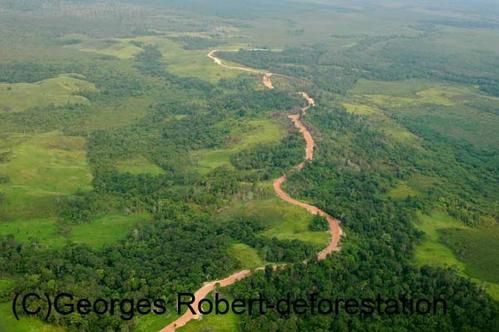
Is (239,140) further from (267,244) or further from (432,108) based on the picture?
(432,108)

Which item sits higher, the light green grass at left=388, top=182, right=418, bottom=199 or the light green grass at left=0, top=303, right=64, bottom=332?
the light green grass at left=388, top=182, right=418, bottom=199

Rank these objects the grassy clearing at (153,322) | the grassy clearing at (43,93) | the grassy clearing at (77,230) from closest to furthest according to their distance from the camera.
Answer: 1. the grassy clearing at (153,322)
2. the grassy clearing at (77,230)
3. the grassy clearing at (43,93)

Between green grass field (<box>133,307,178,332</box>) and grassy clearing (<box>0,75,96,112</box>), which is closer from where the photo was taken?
green grass field (<box>133,307,178,332</box>)

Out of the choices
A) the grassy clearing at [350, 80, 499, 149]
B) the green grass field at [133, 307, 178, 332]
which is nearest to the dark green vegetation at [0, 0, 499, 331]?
the green grass field at [133, 307, 178, 332]

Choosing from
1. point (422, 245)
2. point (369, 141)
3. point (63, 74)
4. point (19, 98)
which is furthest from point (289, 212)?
point (63, 74)

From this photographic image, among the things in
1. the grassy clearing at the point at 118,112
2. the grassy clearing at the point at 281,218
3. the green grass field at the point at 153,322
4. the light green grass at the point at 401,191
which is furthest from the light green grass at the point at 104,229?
the grassy clearing at the point at 118,112

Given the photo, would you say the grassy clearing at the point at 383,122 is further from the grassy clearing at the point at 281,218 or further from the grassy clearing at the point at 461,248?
the grassy clearing at the point at 281,218

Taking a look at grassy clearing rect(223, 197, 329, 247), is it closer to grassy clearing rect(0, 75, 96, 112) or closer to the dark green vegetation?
the dark green vegetation

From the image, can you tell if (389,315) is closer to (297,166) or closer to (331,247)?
(331,247)
